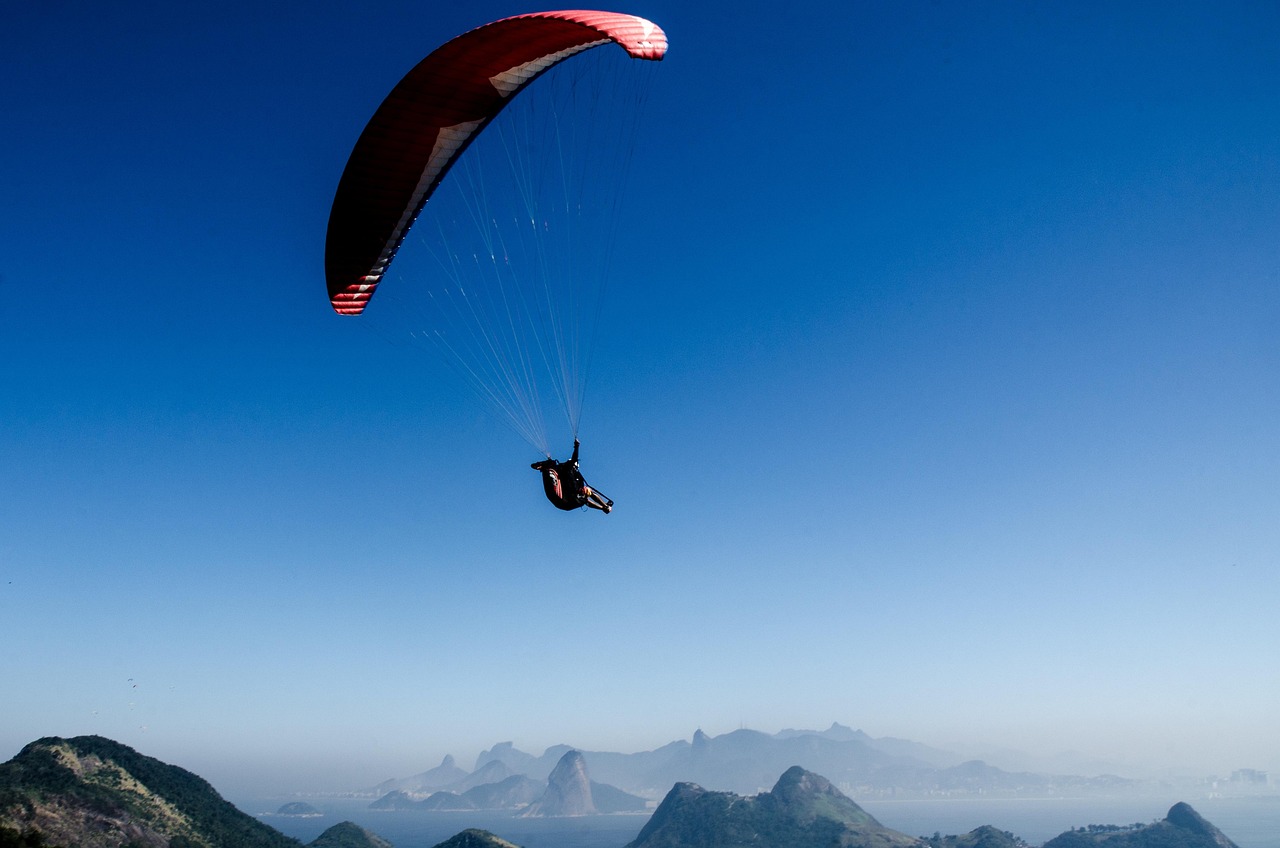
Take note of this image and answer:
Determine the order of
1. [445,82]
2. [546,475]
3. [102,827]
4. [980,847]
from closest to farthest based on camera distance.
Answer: [445,82] → [546,475] → [102,827] → [980,847]

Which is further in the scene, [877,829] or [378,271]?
[877,829]

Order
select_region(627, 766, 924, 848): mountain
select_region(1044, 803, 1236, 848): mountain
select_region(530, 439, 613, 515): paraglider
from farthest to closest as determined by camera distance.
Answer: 1. select_region(1044, 803, 1236, 848): mountain
2. select_region(627, 766, 924, 848): mountain
3. select_region(530, 439, 613, 515): paraglider

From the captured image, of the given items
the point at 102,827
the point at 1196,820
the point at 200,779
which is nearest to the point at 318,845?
the point at 200,779

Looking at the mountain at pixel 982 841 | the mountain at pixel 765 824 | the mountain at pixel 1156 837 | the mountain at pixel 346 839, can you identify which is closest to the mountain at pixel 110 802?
the mountain at pixel 346 839

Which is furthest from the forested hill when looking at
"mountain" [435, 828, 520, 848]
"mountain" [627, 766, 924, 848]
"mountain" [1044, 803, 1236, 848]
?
"mountain" [1044, 803, 1236, 848]

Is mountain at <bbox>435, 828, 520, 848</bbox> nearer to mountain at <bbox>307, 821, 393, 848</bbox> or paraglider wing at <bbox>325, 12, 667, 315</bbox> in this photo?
mountain at <bbox>307, 821, 393, 848</bbox>

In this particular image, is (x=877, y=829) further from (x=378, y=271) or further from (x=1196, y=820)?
(x=378, y=271)
